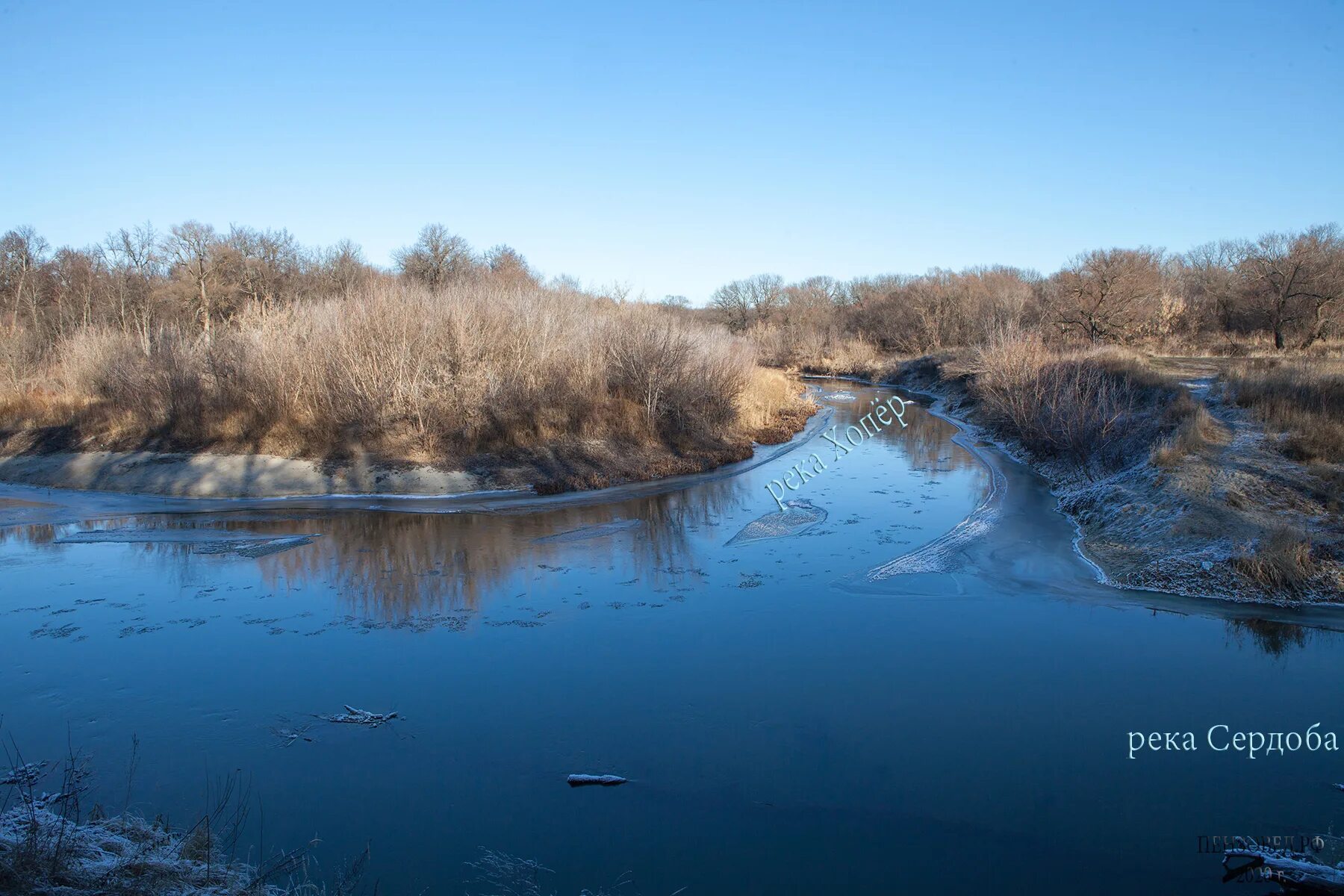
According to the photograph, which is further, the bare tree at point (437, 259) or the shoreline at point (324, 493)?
the bare tree at point (437, 259)

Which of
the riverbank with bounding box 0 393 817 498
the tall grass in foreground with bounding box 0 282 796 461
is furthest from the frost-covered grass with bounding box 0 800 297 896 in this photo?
the tall grass in foreground with bounding box 0 282 796 461

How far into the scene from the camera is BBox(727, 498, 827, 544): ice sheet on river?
13.4m

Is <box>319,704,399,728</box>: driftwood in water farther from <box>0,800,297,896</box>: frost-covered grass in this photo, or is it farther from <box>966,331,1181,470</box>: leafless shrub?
<box>966,331,1181,470</box>: leafless shrub

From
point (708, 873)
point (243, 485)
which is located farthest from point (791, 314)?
point (708, 873)

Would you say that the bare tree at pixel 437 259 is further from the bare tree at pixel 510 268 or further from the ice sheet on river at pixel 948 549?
the ice sheet on river at pixel 948 549

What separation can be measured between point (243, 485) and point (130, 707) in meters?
11.1

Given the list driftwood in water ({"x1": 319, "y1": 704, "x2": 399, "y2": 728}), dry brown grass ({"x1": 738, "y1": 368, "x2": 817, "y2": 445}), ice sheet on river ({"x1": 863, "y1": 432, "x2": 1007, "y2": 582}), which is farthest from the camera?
dry brown grass ({"x1": 738, "y1": 368, "x2": 817, "y2": 445})

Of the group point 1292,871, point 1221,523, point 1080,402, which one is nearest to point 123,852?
point 1292,871

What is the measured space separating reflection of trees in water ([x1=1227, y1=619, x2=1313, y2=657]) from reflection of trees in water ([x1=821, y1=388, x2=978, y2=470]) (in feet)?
33.7

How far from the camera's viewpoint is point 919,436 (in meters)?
25.0

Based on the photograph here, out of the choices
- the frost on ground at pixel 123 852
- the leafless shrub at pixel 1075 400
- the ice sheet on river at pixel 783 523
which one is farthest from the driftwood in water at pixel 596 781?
the leafless shrub at pixel 1075 400

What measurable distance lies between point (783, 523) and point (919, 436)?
40.6 ft

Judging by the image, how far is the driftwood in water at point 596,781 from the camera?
20.0 feet

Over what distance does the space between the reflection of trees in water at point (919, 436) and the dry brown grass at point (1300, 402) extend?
19.6 feet
